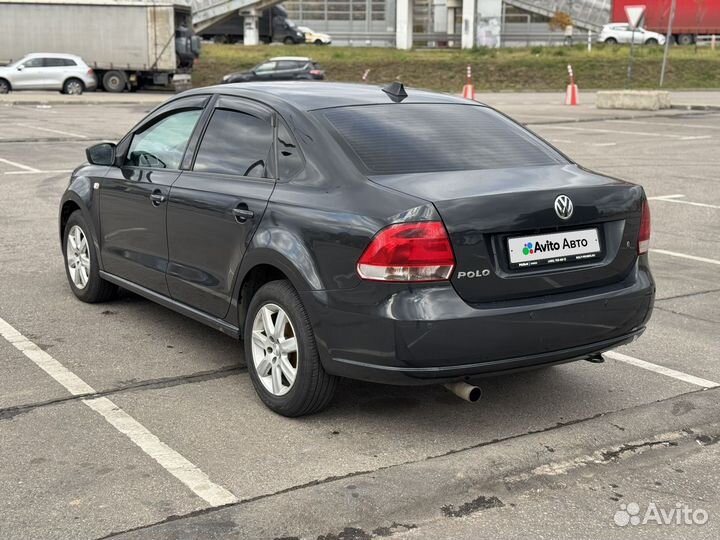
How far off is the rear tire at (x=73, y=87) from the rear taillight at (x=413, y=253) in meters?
34.1

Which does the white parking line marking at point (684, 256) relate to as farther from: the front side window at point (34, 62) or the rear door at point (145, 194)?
the front side window at point (34, 62)

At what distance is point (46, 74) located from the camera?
35844 millimetres

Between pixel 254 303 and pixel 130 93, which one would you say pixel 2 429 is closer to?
pixel 254 303

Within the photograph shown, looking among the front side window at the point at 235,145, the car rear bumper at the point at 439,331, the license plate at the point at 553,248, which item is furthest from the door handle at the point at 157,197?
the license plate at the point at 553,248

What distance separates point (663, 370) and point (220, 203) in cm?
266

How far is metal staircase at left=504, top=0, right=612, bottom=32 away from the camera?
235 ft

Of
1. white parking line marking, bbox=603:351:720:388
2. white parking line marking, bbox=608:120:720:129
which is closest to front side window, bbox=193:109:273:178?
white parking line marking, bbox=603:351:720:388

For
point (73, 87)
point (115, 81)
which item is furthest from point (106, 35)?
point (73, 87)

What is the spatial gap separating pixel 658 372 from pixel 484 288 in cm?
180

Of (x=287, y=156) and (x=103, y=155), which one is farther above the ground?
(x=287, y=156)

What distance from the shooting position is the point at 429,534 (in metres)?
3.73

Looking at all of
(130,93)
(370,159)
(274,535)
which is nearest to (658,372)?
(370,159)

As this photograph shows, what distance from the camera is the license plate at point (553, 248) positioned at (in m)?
4.49

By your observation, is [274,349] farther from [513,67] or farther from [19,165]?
[513,67]
